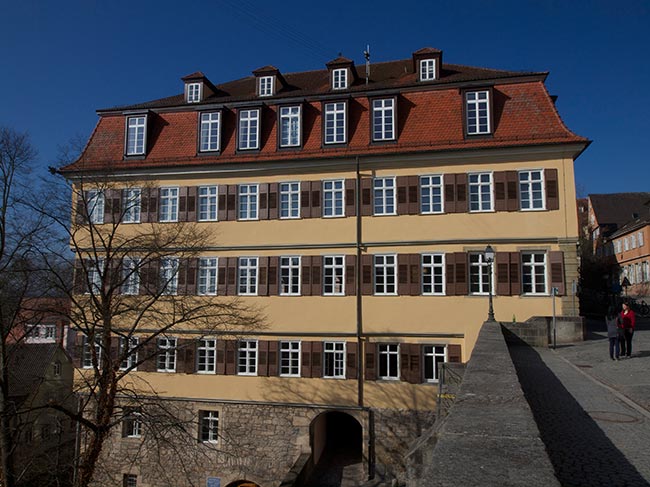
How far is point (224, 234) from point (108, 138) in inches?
292

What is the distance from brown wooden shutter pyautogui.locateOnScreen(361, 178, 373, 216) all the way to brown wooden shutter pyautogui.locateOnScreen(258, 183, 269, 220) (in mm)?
3850

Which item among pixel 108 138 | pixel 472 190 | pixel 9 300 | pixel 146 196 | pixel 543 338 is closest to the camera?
pixel 9 300

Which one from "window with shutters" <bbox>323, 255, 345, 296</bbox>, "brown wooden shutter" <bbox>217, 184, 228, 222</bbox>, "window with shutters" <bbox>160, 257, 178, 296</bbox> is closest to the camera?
"window with shutters" <bbox>160, 257, 178, 296</bbox>

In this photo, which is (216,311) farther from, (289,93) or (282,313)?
(289,93)

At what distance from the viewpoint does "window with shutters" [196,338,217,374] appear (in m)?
20.8

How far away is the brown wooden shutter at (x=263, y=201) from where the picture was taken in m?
20.9

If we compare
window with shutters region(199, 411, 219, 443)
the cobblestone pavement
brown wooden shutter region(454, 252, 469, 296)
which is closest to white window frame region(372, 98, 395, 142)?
brown wooden shutter region(454, 252, 469, 296)

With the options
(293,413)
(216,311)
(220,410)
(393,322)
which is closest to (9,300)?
(216,311)

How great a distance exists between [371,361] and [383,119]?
930cm

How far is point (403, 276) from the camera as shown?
19375 millimetres

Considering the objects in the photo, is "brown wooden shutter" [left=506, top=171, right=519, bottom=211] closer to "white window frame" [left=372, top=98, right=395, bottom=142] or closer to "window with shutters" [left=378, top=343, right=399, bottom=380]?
"white window frame" [left=372, top=98, right=395, bottom=142]

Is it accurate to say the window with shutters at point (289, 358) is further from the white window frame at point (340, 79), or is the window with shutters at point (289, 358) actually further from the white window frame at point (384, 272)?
the white window frame at point (340, 79)

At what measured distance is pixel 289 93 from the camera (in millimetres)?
22172

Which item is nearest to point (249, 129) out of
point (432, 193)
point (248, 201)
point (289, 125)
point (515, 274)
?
point (289, 125)
